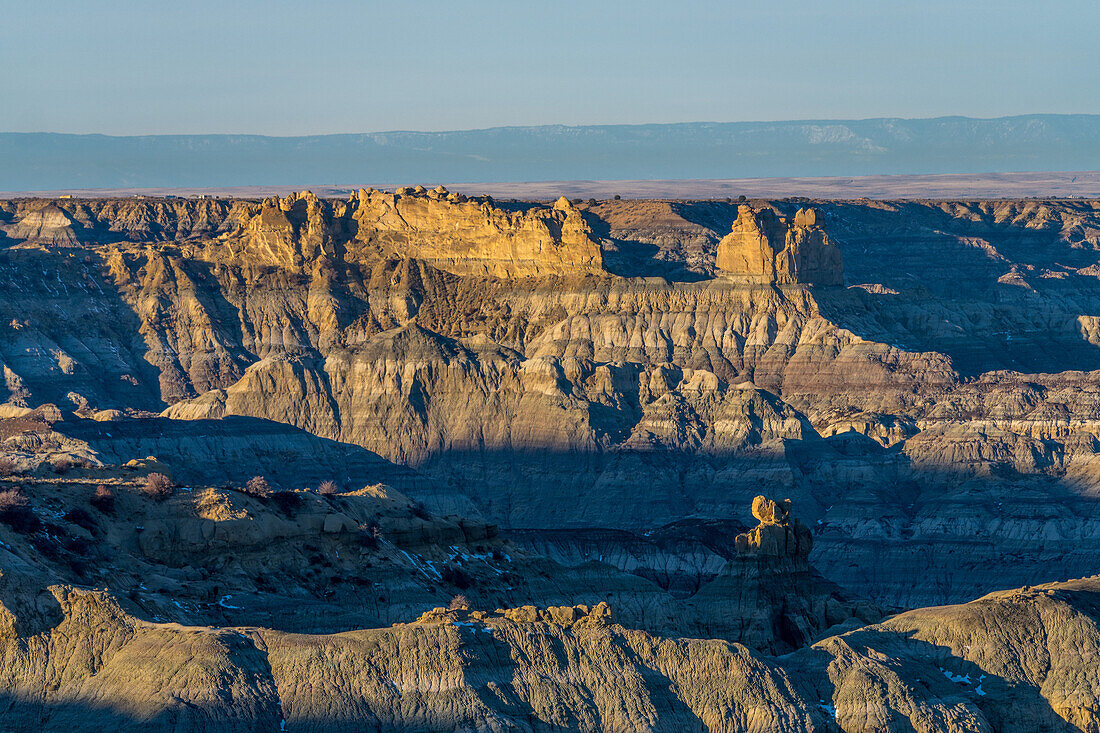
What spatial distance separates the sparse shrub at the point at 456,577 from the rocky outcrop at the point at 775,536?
12854 millimetres

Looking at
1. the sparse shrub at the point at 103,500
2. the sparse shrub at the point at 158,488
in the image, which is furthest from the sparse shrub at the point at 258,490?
the sparse shrub at the point at 103,500

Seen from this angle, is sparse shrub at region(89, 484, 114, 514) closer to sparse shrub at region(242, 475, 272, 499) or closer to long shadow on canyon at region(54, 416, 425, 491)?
sparse shrub at region(242, 475, 272, 499)

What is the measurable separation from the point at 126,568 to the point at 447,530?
18748mm

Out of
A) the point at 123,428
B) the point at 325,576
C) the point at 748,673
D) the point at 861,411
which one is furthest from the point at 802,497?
the point at 748,673

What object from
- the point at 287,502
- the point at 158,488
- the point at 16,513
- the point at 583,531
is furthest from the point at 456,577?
the point at 583,531

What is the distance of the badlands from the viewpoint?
2798 inches

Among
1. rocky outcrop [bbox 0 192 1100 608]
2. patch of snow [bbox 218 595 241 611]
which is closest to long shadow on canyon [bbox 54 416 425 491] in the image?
rocky outcrop [bbox 0 192 1100 608]

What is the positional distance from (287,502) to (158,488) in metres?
5.38

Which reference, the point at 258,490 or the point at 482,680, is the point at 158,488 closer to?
the point at 258,490

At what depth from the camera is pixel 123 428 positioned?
6467 inches

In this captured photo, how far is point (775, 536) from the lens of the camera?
98750 mm

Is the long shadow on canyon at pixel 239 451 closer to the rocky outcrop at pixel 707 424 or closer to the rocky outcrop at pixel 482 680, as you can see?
the rocky outcrop at pixel 707 424

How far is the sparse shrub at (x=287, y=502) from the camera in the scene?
92.2 metres

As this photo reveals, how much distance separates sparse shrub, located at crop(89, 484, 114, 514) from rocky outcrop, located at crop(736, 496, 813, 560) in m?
28.0
